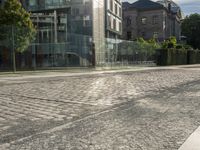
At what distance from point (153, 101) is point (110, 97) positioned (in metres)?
1.48

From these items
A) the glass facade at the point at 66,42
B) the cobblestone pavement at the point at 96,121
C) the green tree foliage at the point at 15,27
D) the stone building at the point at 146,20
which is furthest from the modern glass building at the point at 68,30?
the stone building at the point at 146,20

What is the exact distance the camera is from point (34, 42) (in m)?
31.3

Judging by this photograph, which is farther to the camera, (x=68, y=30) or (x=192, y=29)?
(x=192, y=29)

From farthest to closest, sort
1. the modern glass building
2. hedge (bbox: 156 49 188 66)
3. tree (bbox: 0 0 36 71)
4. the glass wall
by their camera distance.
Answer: hedge (bbox: 156 49 188 66) < the modern glass building < the glass wall < tree (bbox: 0 0 36 71)

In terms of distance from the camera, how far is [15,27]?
91.8 ft

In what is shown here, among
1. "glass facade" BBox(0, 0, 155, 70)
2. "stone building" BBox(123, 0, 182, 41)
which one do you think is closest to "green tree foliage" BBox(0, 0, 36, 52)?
"glass facade" BBox(0, 0, 155, 70)

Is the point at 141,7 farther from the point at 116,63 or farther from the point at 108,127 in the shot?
the point at 108,127

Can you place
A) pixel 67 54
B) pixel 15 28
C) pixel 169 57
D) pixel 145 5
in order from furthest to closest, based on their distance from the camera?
pixel 145 5
pixel 169 57
pixel 67 54
pixel 15 28

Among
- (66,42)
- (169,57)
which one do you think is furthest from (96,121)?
(169,57)

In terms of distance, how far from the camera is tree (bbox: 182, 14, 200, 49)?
10062 centimetres

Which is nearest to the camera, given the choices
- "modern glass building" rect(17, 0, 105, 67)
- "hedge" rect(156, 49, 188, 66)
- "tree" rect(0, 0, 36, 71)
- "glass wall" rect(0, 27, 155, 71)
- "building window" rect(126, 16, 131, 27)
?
"tree" rect(0, 0, 36, 71)

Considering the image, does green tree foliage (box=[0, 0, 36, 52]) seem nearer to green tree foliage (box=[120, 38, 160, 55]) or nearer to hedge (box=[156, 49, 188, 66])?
green tree foliage (box=[120, 38, 160, 55])

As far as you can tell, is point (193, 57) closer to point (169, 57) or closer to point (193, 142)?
point (169, 57)

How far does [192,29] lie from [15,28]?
275 ft
